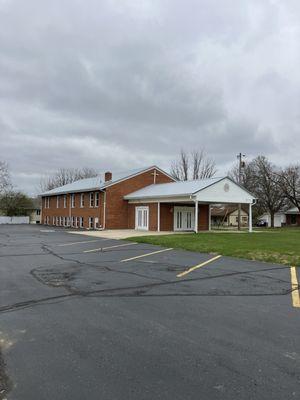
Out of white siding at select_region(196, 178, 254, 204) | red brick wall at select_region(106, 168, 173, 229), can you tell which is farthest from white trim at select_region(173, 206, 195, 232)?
red brick wall at select_region(106, 168, 173, 229)

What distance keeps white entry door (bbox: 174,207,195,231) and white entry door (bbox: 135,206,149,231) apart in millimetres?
2596

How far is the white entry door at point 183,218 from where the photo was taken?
3572cm

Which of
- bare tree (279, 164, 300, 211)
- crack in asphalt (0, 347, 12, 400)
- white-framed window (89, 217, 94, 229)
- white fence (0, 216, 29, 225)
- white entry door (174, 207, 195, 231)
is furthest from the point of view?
white fence (0, 216, 29, 225)

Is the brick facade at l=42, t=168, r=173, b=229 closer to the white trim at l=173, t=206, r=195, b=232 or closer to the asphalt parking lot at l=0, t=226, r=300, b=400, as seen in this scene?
the white trim at l=173, t=206, r=195, b=232

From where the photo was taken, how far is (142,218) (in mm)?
36750

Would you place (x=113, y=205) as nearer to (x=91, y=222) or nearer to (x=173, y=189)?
(x=91, y=222)

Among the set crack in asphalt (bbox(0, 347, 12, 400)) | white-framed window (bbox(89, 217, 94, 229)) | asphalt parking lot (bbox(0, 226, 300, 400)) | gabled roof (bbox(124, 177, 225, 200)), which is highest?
gabled roof (bbox(124, 177, 225, 200))

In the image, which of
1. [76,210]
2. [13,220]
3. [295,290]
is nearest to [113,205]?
[76,210]

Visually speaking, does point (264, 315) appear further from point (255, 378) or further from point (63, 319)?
point (63, 319)

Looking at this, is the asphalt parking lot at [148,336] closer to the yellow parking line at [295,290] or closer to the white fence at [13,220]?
the yellow parking line at [295,290]

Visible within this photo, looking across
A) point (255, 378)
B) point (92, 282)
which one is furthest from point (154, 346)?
point (92, 282)

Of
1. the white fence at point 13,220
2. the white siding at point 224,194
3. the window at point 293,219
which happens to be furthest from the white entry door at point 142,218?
the window at point 293,219

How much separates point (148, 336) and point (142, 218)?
3117 centimetres

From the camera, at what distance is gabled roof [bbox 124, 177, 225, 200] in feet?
103
